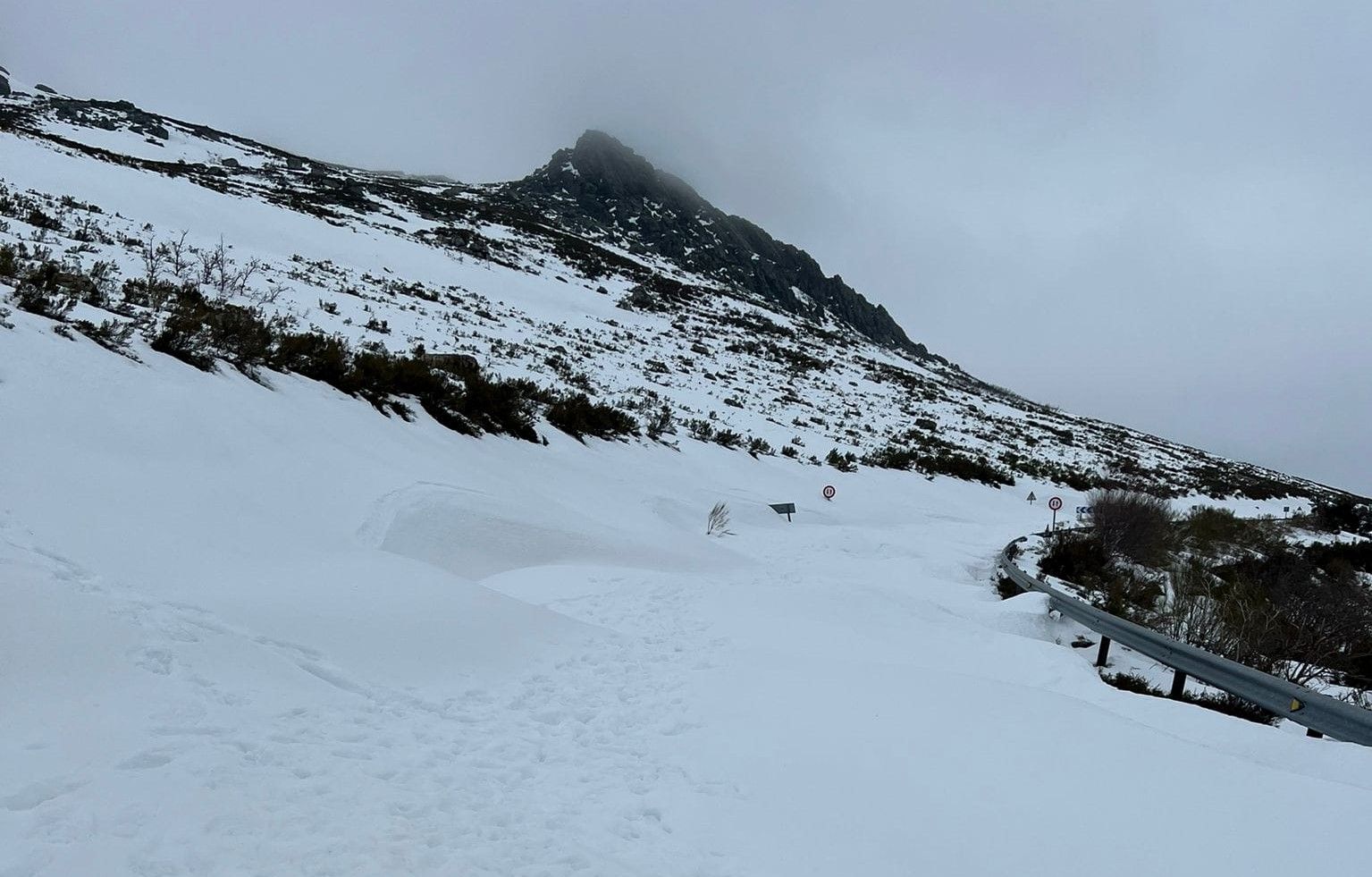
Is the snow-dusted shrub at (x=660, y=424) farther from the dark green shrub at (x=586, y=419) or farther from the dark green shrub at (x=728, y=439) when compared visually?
the dark green shrub at (x=728, y=439)

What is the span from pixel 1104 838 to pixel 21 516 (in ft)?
18.9

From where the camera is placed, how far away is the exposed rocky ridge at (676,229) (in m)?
72.4

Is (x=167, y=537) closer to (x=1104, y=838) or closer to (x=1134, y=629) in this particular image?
(x=1104, y=838)

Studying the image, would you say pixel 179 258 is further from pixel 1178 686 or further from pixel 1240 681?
pixel 1240 681

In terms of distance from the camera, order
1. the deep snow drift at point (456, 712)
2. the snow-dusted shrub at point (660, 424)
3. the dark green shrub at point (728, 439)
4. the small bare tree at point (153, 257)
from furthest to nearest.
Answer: the dark green shrub at point (728, 439), the snow-dusted shrub at point (660, 424), the small bare tree at point (153, 257), the deep snow drift at point (456, 712)

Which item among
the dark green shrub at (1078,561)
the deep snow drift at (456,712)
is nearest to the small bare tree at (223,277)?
the deep snow drift at (456,712)

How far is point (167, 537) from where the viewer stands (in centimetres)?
Answer: 398

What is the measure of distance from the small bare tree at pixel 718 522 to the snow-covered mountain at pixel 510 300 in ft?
14.6

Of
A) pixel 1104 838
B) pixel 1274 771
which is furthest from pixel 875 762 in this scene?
pixel 1274 771

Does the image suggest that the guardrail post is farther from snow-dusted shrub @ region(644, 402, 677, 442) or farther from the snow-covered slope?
snow-dusted shrub @ region(644, 402, 677, 442)

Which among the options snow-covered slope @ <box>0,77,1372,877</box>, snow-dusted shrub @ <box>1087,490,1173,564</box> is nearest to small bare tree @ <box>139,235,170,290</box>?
snow-covered slope @ <box>0,77,1372,877</box>

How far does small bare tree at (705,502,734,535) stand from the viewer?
11.1 metres

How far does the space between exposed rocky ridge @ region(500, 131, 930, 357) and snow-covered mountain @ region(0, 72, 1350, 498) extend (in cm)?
1463

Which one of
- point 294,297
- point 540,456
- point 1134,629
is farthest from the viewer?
point 294,297
